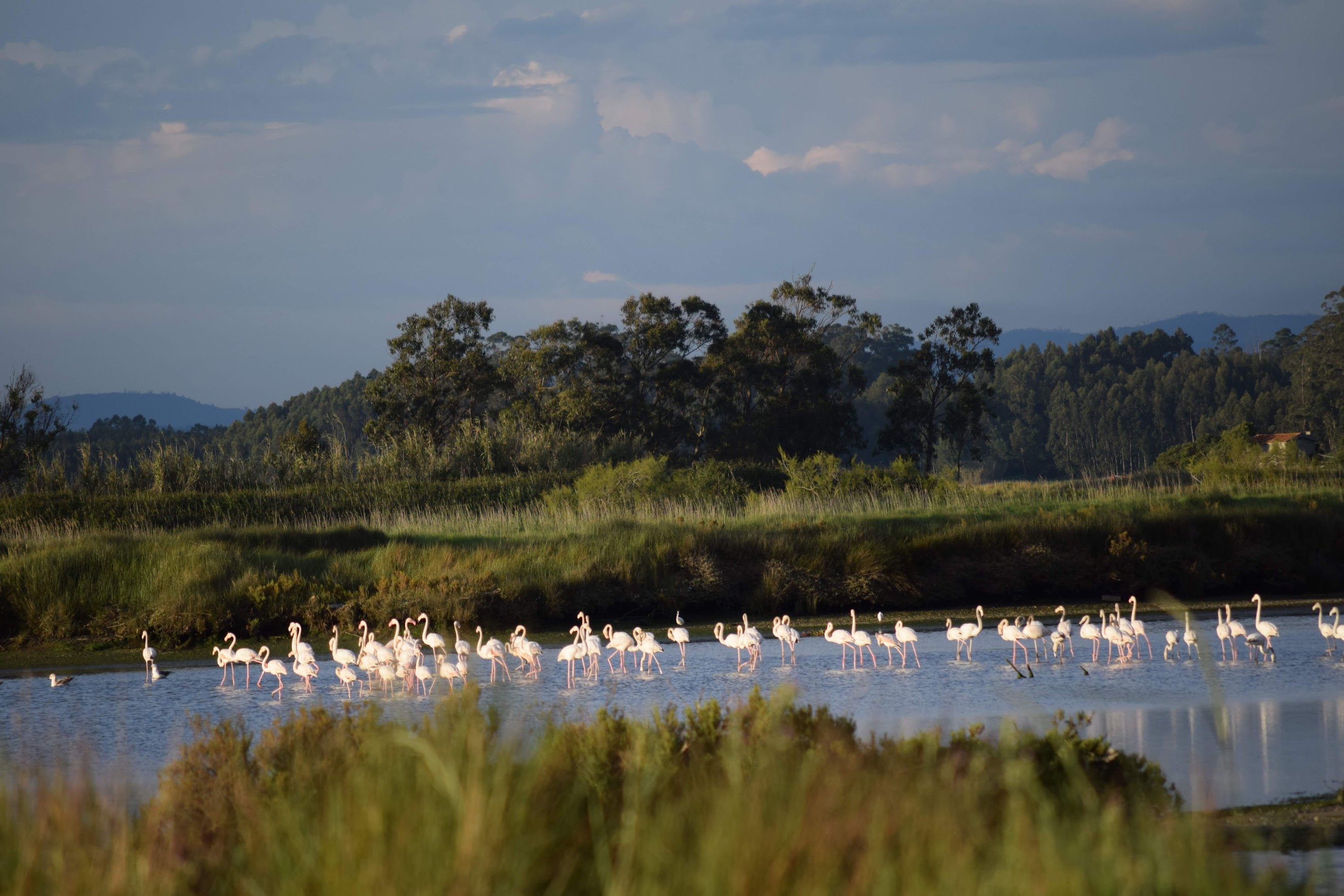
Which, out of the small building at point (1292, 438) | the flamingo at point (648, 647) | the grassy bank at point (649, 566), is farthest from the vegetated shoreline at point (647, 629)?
the small building at point (1292, 438)

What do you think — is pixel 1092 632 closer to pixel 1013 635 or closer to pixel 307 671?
pixel 1013 635

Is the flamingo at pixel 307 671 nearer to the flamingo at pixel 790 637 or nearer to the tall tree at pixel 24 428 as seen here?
the flamingo at pixel 790 637

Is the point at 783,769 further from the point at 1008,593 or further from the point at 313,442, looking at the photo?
the point at 313,442

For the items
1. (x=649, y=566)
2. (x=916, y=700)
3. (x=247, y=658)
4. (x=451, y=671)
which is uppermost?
(x=649, y=566)

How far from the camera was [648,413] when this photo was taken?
48156 millimetres

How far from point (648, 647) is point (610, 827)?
748 cm

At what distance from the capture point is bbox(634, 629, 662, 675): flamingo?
1222 centimetres

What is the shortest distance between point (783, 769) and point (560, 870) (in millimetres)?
835

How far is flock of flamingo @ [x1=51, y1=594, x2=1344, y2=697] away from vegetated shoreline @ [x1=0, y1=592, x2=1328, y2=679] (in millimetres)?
962

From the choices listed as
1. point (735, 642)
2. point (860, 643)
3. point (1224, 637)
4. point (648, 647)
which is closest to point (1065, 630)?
point (1224, 637)

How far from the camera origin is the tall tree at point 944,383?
163ft

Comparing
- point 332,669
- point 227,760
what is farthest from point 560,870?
point 332,669

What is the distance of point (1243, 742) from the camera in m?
8.37

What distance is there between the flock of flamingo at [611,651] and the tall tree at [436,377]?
30793mm
